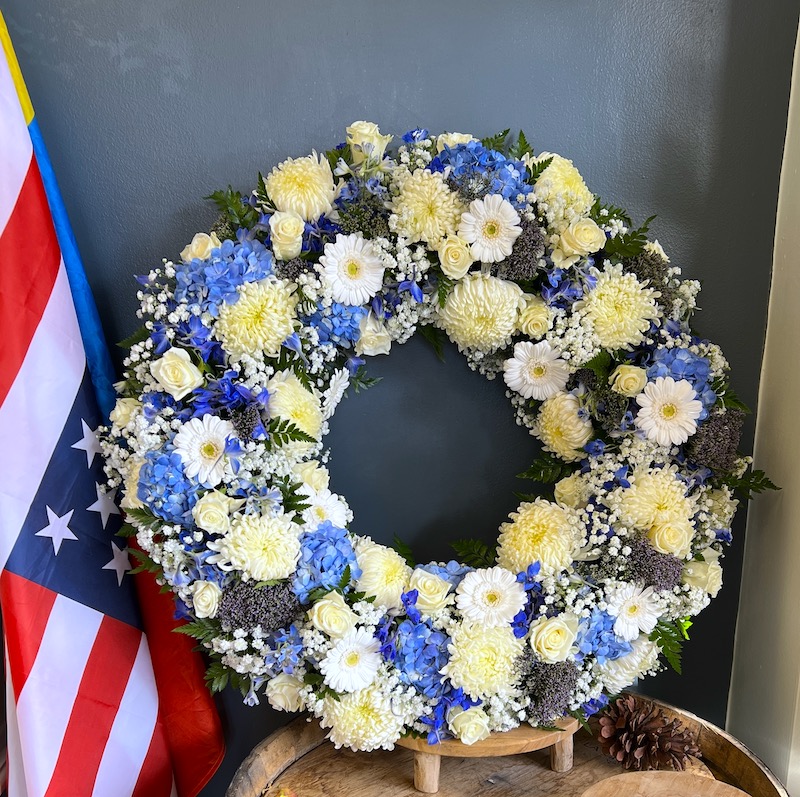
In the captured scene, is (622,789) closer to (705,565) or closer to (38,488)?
(705,565)

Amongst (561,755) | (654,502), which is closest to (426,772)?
(561,755)

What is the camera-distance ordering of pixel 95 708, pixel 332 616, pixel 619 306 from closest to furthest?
pixel 332 616 → pixel 619 306 → pixel 95 708

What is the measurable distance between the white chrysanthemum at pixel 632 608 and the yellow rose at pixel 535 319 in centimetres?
44

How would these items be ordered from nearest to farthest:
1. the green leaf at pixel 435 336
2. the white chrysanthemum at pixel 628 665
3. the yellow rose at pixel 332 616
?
1. the yellow rose at pixel 332 616
2. the white chrysanthemum at pixel 628 665
3. the green leaf at pixel 435 336

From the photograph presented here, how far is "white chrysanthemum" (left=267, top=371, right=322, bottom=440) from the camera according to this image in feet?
3.80

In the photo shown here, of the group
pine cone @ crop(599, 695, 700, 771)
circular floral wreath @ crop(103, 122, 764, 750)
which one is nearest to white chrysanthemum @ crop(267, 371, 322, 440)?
circular floral wreath @ crop(103, 122, 764, 750)

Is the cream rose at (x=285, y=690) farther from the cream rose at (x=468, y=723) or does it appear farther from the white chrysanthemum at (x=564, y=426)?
the white chrysanthemum at (x=564, y=426)

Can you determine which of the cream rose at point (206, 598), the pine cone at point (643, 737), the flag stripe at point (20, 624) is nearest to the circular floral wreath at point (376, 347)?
the cream rose at point (206, 598)

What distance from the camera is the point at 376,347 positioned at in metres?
1.25

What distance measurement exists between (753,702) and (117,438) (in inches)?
50.9

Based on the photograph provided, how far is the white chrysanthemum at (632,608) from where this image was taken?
1.15m

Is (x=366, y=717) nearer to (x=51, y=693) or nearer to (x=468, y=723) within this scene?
(x=468, y=723)

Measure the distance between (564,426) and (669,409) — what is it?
18 cm

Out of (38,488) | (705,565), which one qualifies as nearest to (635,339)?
(705,565)
